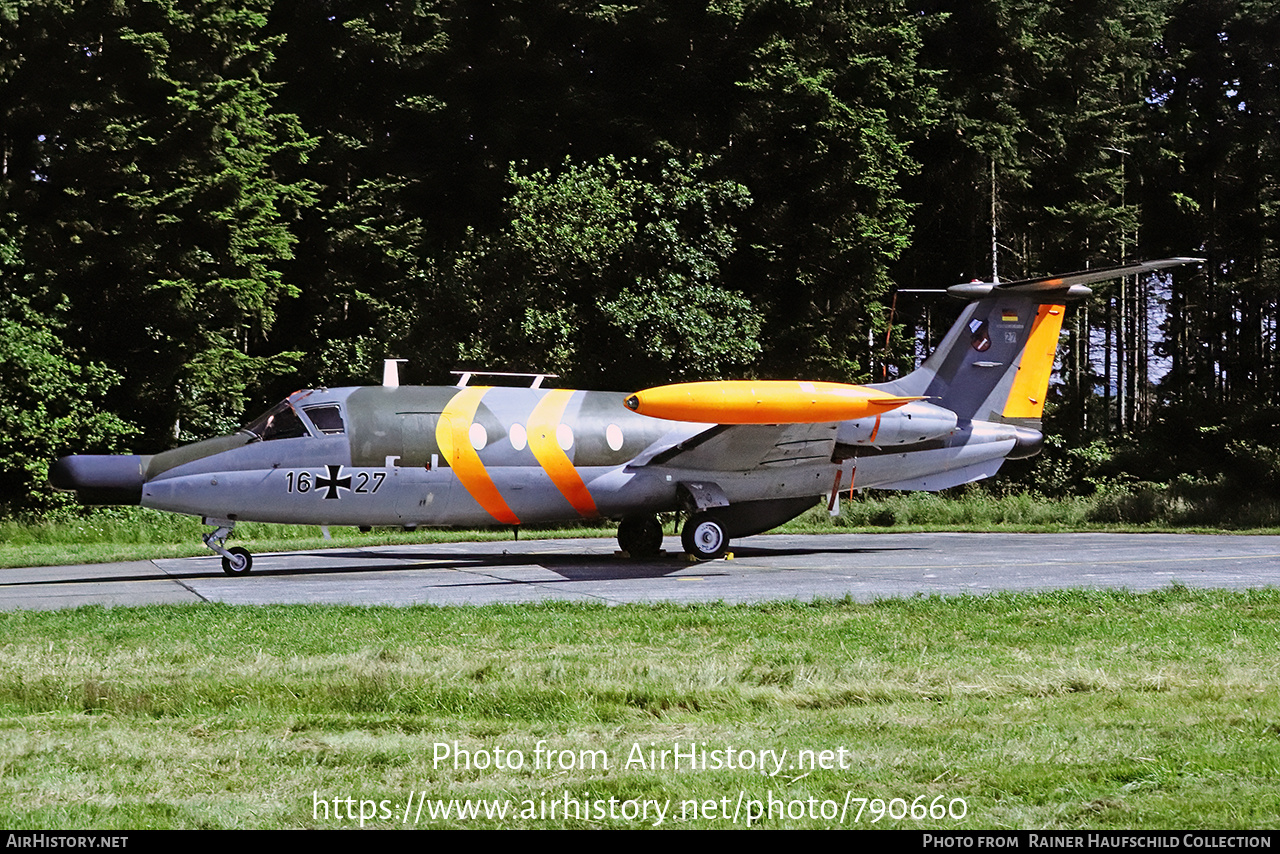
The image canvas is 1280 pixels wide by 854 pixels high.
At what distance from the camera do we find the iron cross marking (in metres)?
17.0

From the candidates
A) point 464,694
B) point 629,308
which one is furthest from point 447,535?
point 464,694

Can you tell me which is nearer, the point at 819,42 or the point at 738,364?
the point at 738,364

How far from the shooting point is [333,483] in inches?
670

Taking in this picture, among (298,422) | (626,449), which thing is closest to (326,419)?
(298,422)

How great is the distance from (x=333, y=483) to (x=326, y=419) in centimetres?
90

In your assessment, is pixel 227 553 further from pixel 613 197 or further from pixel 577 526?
pixel 613 197

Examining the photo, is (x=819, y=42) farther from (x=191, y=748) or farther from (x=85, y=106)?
(x=191, y=748)

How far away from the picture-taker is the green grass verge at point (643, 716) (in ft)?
17.5

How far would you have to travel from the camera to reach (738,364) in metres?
31.1

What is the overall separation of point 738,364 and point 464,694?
2391cm

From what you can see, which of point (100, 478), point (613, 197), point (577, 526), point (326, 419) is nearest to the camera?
point (100, 478)

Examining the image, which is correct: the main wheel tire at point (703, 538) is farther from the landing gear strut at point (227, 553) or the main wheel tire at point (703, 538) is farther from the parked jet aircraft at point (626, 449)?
the landing gear strut at point (227, 553)

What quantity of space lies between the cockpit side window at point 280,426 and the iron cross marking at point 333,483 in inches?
25.3

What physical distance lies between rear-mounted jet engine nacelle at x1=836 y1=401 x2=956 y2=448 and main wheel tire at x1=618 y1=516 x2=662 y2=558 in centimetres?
318
